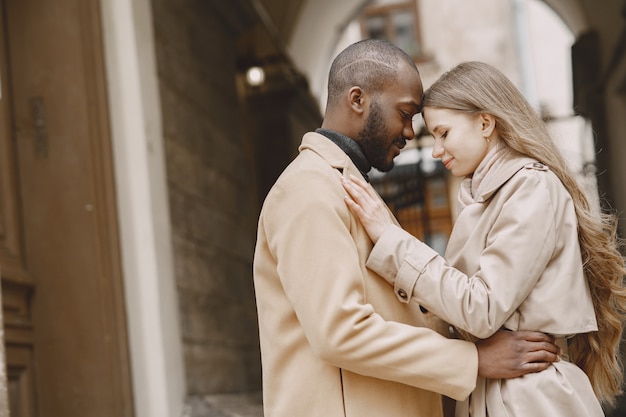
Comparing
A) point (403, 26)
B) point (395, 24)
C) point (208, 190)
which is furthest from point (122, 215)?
point (403, 26)

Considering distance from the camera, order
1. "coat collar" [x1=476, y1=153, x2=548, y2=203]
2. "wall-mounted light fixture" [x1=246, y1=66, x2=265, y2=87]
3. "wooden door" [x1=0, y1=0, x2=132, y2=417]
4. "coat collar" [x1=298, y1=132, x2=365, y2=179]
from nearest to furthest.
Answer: "coat collar" [x1=476, y1=153, x2=548, y2=203] → "coat collar" [x1=298, y1=132, x2=365, y2=179] → "wooden door" [x1=0, y1=0, x2=132, y2=417] → "wall-mounted light fixture" [x1=246, y1=66, x2=265, y2=87]

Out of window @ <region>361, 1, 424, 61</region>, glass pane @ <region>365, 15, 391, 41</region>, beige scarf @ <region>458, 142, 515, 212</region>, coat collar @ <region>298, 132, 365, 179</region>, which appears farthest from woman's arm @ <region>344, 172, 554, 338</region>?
glass pane @ <region>365, 15, 391, 41</region>

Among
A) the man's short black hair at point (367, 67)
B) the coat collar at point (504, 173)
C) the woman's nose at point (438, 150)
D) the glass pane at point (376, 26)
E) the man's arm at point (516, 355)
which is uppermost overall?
the glass pane at point (376, 26)

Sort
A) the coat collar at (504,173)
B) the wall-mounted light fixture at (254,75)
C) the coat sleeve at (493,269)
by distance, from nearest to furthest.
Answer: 1. the coat sleeve at (493,269)
2. the coat collar at (504,173)
3. the wall-mounted light fixture at (254,75)

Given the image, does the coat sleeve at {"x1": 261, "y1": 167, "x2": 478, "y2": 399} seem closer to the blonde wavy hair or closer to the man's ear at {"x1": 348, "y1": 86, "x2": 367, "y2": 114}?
the man's ear at {"x1": 348, "y1": 86, "x2": 367, "y2": 114}

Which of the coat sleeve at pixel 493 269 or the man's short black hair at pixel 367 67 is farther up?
the man's short black hair at pixel 367 67

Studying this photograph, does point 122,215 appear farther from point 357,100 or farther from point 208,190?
point 357,100

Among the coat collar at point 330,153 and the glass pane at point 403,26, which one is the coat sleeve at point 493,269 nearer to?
the coat collar at point 330,153

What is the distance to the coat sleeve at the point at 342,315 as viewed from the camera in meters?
2.24

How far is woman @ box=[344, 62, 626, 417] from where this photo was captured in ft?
7.41

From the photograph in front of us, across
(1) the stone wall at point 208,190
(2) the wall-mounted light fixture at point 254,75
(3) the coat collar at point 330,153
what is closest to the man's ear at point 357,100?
(3) the coat collar at point 330,153

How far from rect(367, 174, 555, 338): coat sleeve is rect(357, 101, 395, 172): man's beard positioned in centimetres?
34

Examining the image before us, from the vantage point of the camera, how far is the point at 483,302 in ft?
7.30

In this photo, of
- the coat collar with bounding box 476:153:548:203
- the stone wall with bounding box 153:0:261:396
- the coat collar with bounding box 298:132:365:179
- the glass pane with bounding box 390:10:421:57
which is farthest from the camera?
the glass pane with bounding box 390:10:421:57
